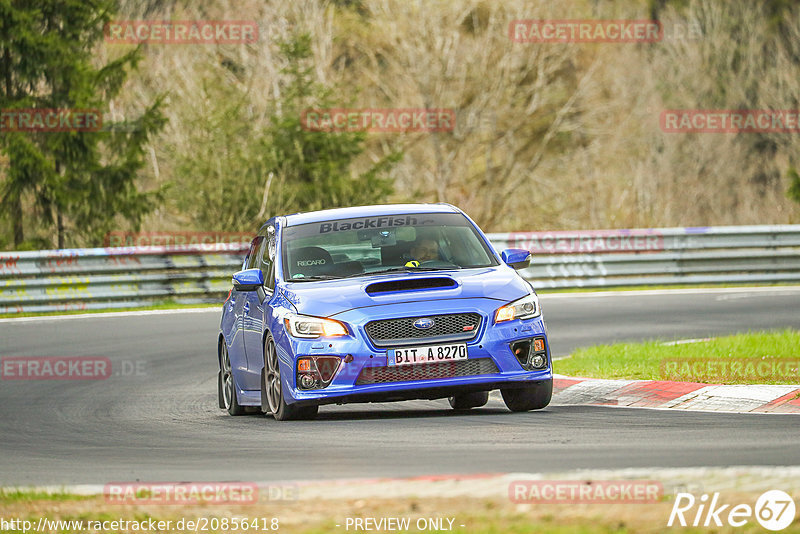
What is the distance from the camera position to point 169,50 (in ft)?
164

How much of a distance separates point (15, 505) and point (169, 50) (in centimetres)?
4449

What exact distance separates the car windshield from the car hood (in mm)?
287

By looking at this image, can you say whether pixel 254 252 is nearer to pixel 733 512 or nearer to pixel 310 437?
pixel 310 437

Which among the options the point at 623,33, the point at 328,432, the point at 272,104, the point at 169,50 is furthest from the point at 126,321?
the point at 623,33

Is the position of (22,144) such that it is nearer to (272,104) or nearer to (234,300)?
(272,104)

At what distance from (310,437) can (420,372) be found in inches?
41.6

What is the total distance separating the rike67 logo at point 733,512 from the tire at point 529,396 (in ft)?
14.4

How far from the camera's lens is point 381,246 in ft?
36.2

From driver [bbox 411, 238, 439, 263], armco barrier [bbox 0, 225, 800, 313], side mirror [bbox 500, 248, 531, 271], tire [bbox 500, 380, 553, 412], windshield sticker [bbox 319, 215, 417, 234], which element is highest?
windshield sticker [bbox 319, 215, 417, 234]

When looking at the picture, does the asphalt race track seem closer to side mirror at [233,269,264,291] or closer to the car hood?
the car hood

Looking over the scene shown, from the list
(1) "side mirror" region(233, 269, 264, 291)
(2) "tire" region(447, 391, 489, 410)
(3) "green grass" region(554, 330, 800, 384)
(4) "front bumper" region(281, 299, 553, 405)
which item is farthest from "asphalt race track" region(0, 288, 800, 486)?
(3) "green grass" region(554, 330, 800, 384)

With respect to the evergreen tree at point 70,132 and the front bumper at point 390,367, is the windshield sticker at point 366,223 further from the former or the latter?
the evergreen tree at point 70,132

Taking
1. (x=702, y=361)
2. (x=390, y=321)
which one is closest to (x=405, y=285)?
(x=390, y=321)

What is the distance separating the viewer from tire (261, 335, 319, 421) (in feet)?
34.2
